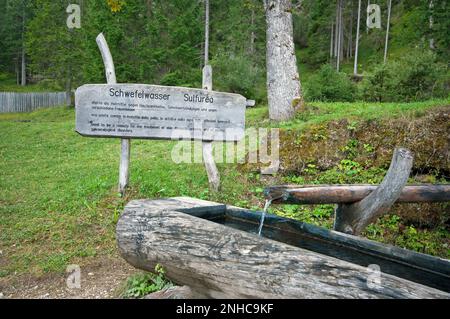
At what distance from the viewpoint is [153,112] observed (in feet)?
19.4

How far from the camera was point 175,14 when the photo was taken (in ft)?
74.5

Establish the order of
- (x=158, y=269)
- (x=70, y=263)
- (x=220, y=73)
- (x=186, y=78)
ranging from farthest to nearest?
(x=186, y=78) < (x=220, y=73) < (x=70, y=263) < (x=158, y=269)

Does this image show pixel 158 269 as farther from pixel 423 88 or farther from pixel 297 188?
pixel 423 88

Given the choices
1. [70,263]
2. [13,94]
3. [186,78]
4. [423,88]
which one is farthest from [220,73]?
[13,94]

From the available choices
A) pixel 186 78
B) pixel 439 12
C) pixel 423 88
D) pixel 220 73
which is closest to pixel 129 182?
pixel 423 88

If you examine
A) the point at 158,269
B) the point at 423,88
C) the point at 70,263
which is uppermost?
the point at 423,88

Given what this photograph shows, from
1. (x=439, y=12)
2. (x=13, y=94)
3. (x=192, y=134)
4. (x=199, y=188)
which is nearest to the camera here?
(x=192, y=134)

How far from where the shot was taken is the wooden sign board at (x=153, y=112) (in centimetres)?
580

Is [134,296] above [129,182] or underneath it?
underneath

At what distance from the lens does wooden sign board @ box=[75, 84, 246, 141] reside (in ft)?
19.0

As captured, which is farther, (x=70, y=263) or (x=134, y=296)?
(x=70, y=263)

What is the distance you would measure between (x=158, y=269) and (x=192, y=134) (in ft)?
9.88

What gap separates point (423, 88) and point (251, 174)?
769 centimetres

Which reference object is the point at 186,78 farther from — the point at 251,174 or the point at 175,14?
the point at 251,174
